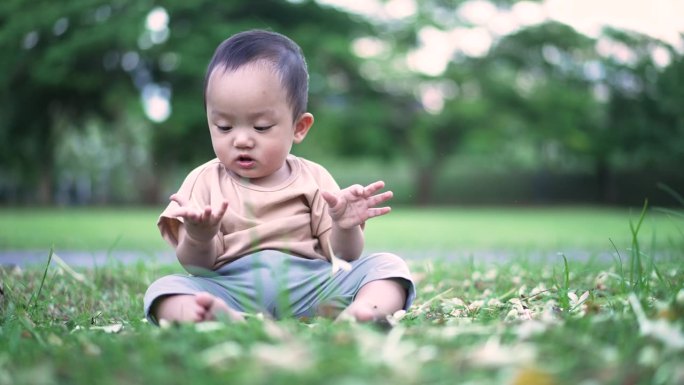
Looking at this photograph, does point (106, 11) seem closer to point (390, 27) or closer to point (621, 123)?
point (390, 27)

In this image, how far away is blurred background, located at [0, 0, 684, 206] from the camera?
18625mm

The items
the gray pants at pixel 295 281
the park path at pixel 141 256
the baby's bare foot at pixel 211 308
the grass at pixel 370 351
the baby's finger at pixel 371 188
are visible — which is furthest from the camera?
the park path at pixel 141 256

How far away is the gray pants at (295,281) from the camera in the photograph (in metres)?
2.20

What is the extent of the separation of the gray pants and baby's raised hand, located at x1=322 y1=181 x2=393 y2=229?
18 cm

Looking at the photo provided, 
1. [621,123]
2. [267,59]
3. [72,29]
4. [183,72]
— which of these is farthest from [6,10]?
[621,123]

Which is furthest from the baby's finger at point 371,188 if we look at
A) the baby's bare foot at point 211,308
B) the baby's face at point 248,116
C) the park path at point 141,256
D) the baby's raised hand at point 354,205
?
the park path at point 141,256

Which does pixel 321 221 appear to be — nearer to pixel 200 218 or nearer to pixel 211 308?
pixel 200 218

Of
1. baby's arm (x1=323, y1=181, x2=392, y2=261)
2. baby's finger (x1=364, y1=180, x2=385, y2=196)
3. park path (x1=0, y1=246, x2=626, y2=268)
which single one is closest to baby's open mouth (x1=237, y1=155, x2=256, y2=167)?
baby's arm (x1=323, y1=181, x2=392, y2=261)

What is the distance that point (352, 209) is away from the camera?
7.18 feet

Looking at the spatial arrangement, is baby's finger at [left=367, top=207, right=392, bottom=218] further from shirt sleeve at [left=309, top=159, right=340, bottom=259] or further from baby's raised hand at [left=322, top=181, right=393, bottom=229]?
shirt sleeve at [left=309, top=159, right=340, bottom=259]

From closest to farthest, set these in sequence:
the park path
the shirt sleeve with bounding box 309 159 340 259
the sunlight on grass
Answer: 1. the shirt sleeve with bounding box 309 159 340 259
2. the park path
3. the sunlight on grass

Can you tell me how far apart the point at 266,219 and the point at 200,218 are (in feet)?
1.33

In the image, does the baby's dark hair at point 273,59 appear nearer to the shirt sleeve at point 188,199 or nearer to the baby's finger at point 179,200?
the shirt sleeve at point 188,199

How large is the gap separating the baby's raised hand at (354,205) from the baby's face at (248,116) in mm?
307
